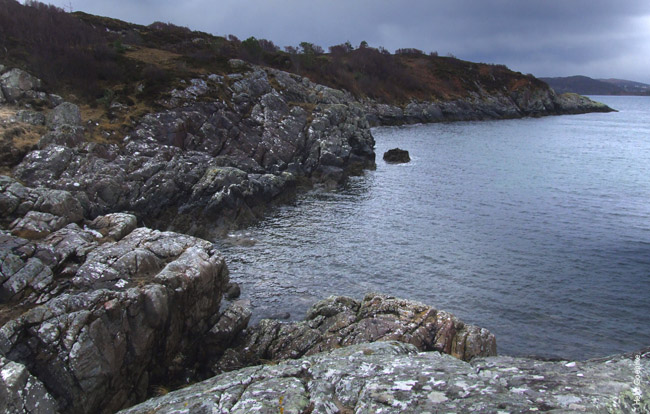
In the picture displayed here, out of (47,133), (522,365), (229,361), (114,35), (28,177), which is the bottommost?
(229,361)

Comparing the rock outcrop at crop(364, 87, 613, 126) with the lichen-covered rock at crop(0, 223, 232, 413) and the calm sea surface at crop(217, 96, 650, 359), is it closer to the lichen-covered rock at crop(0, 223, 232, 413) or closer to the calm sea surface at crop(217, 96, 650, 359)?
the calm sea surface at crop(217, 96, 650, 359)

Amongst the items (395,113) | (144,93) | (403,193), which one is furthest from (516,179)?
(395,113)

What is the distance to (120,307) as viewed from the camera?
47.0 feet

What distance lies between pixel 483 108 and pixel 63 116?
388 ft

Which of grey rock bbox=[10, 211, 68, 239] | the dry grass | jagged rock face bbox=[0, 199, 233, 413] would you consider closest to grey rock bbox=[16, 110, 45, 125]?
jagged rock face bbox=[0, 199, 233, 413]

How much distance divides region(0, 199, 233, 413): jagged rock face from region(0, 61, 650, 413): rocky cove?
0.17 ft

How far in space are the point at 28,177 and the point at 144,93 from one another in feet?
56.1

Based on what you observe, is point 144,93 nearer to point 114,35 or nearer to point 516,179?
point 114,35

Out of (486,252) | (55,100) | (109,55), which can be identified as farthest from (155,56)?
(486,252)

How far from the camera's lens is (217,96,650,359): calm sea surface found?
64.4 feet

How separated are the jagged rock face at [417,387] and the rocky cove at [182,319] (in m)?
0.04

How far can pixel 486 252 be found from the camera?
26906mm

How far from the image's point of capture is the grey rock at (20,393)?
9930mm

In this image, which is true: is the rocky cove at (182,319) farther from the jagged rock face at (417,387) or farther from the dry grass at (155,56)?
the dry grass at (155,56)
